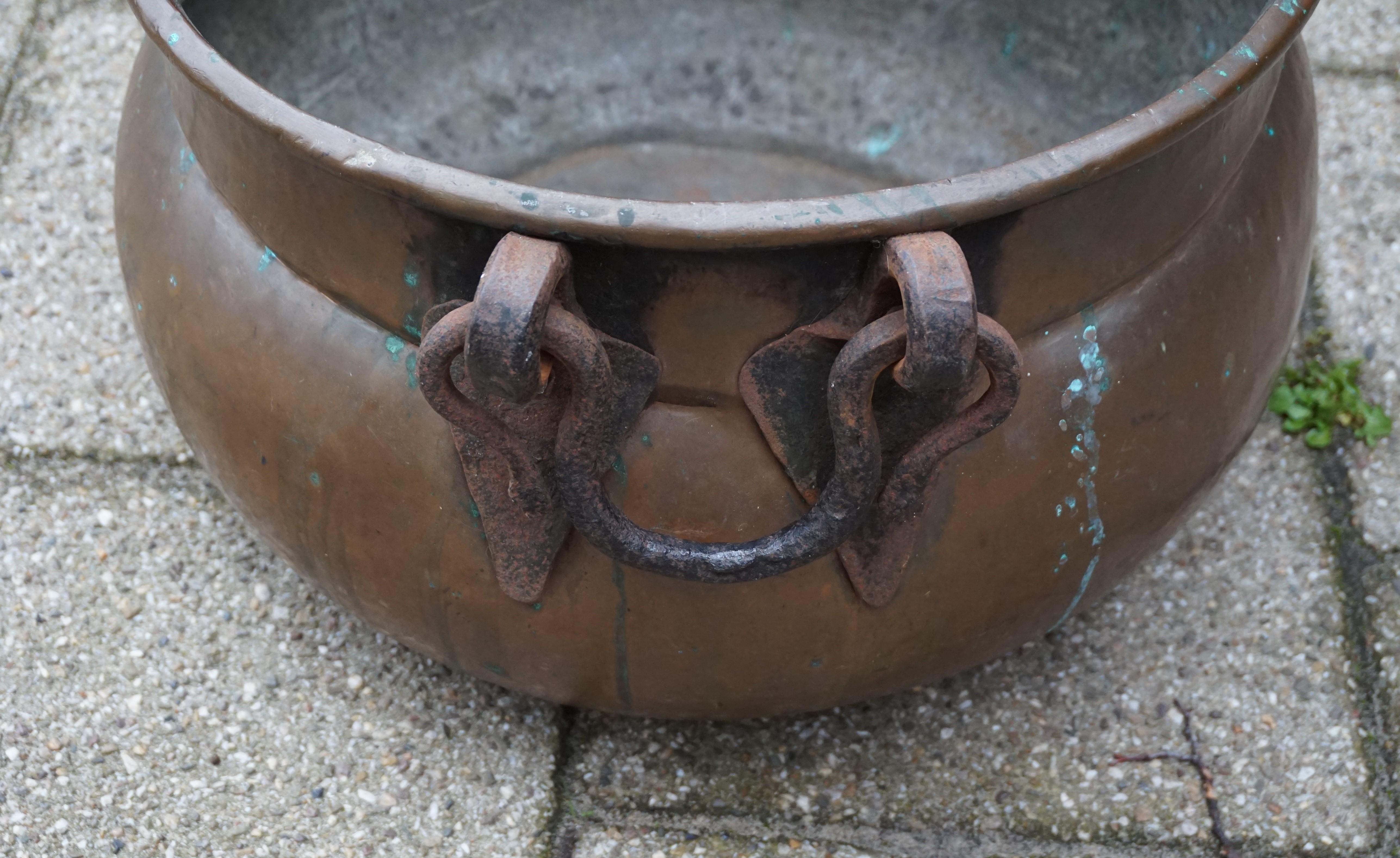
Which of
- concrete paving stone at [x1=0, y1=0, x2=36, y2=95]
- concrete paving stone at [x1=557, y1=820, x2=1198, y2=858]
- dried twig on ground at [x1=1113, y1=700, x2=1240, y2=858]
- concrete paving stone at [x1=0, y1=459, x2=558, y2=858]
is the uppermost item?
concrete paving stone at [x1=0, y1=0, x2=36, y2=95]

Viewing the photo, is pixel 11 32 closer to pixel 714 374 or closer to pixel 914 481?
pixel 714 374

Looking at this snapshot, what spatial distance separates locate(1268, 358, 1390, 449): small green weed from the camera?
1902 mm

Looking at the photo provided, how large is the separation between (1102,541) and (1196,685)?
463 millimetres

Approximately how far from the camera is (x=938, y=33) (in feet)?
7.30

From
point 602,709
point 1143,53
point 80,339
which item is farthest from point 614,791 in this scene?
point 1143,53

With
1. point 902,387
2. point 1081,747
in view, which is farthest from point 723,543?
point 1081,747

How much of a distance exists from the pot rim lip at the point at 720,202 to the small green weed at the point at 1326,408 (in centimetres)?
101

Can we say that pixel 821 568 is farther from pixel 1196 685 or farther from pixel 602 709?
pixel 1196 685

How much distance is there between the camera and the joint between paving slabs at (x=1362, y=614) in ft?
4.99

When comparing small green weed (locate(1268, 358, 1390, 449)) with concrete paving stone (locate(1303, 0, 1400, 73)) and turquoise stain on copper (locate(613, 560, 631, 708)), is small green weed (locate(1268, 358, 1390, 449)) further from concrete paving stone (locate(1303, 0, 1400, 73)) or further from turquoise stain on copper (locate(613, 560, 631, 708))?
turquoise stain on copper (locate(613, 560, 631, 708))

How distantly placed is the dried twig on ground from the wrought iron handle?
1.82ft

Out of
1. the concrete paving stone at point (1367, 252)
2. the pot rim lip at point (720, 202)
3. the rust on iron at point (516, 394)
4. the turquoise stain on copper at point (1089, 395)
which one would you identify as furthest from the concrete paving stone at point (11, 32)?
the concrete paving stone at point (1367, 252)

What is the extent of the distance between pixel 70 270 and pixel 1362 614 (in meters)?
1.93

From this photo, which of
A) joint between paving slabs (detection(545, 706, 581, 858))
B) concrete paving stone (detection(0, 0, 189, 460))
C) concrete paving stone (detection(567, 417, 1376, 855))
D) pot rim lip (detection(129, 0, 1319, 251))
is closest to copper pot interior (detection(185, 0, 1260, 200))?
concrete paving stone (detection(0, 0, 189, 460))
